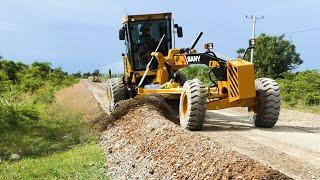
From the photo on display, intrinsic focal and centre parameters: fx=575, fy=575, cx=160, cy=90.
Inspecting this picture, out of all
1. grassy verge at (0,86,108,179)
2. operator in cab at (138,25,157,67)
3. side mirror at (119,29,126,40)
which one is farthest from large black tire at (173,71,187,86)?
grassy verge at (0,86,108,179)

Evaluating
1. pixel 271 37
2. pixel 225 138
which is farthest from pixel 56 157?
pixel 271 37

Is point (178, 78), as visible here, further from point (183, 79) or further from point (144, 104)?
point (144, 104)

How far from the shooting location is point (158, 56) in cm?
1681

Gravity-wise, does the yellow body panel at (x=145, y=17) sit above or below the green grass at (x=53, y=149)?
above

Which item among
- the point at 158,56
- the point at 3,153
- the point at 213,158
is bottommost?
the point at 3,153

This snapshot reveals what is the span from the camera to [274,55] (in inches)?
2019

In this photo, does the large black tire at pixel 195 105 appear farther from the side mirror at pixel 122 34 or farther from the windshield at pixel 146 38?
the side mirror at pixel 122 34

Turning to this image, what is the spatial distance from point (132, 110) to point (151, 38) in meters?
4.23

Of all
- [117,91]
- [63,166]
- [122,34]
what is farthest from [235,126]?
[122,34]

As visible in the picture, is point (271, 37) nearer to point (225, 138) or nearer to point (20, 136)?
point (20, 136)

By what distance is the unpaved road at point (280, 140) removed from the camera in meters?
8.80

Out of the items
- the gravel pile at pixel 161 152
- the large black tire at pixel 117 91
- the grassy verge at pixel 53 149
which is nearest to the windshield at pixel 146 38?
the large black tire at pixel 117 91

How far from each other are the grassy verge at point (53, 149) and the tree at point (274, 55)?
31947mm

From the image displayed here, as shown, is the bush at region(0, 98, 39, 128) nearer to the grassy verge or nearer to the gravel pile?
the grassy verge
